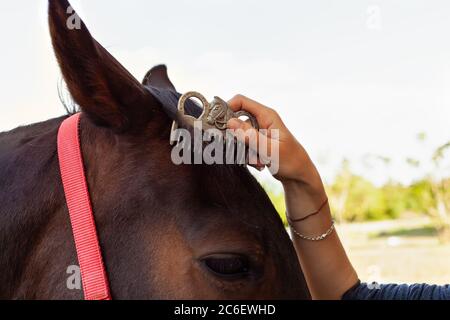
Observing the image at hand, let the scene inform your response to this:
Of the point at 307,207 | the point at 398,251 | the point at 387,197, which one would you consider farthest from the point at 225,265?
the point at 387,197

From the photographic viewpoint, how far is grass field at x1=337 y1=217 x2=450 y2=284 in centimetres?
1625

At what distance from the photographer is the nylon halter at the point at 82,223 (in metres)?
1.42

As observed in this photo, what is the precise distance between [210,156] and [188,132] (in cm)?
9

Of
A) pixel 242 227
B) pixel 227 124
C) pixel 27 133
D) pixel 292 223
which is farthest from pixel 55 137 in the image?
pixel 292 223

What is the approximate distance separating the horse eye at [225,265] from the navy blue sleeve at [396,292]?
925mm

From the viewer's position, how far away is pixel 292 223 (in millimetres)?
2102

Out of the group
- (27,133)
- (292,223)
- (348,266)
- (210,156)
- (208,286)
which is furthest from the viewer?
(348,266)

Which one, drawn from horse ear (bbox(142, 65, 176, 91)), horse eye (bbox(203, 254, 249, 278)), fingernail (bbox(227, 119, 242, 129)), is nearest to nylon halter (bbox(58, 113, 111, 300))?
horse eye (bbox(203, 254, 249, 278))

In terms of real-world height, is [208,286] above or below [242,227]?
below

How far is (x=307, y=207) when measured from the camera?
2.06 meters

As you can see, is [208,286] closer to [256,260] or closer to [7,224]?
[256,260]

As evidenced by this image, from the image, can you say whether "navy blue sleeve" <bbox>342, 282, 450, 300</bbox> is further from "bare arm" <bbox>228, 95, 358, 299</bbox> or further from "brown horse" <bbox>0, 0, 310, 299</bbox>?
"brown horse" <bbox>0, 0, 310, 299</bbox>

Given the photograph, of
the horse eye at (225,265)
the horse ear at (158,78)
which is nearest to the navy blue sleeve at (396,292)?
the horse eye at (225,265)

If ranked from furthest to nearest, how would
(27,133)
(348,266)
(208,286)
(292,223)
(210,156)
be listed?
(348,266) < (292,223) < (27,133) < (210,156) < (208,286)
